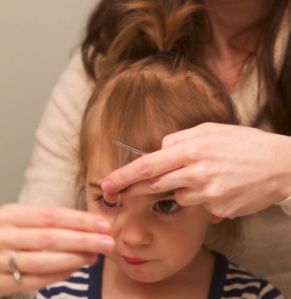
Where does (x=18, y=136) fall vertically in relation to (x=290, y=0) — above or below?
below

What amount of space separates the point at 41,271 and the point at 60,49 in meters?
0.69

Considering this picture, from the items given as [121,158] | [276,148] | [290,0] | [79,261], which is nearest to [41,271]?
[79,261]

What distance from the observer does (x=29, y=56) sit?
1.14 meters

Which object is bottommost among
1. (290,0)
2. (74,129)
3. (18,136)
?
(18,136)

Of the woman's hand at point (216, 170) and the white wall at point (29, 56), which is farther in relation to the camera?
the white wall at point (29, 56)

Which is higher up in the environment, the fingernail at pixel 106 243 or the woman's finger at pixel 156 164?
the woman's finger at pixel 156 164

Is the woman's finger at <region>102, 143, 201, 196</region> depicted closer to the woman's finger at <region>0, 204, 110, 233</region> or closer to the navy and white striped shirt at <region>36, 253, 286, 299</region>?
the woman's finger at <region>0, 204, 110, 233</region>

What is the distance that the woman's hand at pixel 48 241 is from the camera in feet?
1.76

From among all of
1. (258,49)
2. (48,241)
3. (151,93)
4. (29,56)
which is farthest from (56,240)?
(29,56)

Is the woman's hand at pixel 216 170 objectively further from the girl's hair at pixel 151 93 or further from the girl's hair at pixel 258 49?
the girl's hair at pixel 258 49

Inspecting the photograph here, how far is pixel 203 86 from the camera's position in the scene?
743 mm

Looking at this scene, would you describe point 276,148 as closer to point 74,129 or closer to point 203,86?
point 203,86

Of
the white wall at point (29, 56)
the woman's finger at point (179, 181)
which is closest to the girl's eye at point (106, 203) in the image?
the woman's finger at point (179, 181)

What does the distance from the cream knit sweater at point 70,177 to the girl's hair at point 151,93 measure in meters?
0.10
